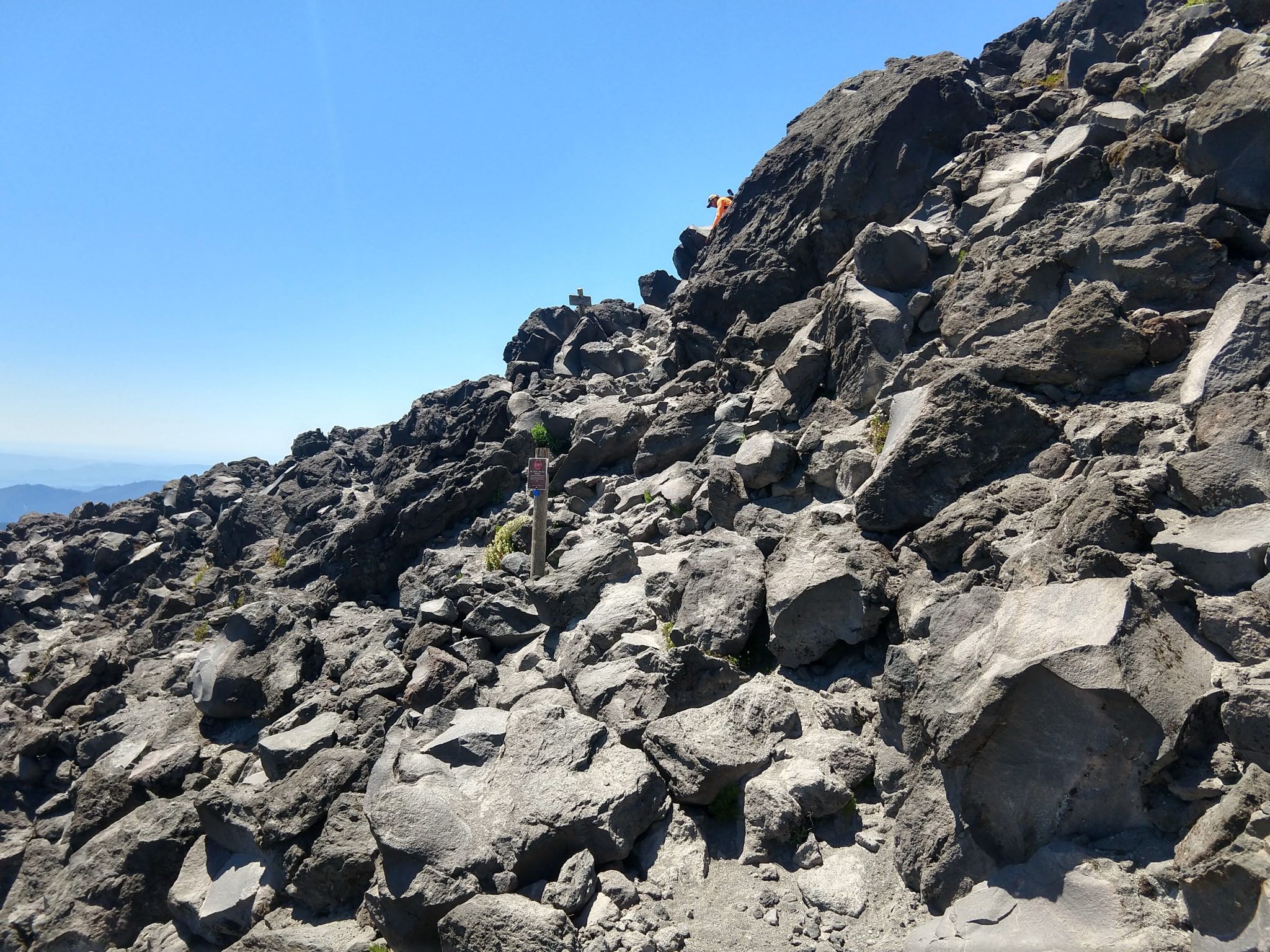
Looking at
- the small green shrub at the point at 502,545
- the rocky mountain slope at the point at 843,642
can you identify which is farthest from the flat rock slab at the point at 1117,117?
the small green shrub at the point at 502,545

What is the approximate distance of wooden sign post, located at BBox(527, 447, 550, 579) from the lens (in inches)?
625

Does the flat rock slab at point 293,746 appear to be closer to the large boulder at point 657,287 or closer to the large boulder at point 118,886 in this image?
the large boulder at point 118,886

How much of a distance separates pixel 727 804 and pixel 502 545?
36.6ft

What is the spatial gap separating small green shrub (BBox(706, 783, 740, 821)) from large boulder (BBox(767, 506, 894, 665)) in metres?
2.23

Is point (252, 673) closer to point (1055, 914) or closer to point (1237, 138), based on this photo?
point (1055, 914)

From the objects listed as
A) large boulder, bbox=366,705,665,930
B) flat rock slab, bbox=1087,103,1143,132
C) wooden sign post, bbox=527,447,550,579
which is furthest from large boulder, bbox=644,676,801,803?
flat rock slab, bbox=1087,103,1143,132

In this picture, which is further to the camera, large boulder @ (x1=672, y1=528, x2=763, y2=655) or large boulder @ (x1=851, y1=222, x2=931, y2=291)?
large boulder @ (x1=851, y1=222, x2=931, y2=291)

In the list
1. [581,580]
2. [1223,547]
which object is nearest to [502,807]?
[581,580]

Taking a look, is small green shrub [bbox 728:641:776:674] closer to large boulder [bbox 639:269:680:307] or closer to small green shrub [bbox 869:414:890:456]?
small green shrub [bbox 869:414:890:456]

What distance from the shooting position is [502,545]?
18594 mm

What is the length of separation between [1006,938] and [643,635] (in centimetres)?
720

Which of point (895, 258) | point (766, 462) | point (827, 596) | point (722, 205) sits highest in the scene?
point (722, 205)

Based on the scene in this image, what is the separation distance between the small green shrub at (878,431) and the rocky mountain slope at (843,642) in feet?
0.19

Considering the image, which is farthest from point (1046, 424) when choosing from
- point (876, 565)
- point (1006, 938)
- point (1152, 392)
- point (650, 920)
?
point (650, 920)
